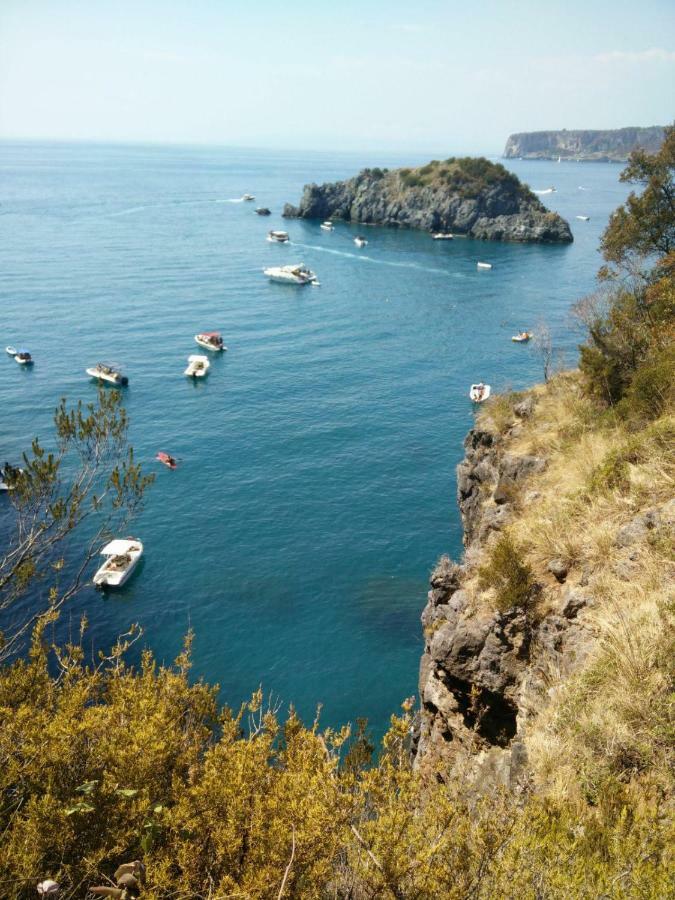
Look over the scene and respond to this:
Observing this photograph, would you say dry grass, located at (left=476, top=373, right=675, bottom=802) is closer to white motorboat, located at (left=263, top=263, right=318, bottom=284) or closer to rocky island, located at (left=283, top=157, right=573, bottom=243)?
white motorboat, located at (left=263, top=263, right=318, bottom=284)

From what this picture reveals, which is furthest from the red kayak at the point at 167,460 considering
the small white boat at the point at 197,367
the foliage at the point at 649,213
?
the foliage at the point at 649,213

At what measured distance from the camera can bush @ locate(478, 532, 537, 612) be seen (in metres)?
16.0

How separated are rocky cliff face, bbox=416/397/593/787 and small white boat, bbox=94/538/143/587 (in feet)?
72.0

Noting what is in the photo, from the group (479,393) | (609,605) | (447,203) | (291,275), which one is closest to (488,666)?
(609,605)

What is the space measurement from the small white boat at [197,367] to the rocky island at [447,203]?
99417mm

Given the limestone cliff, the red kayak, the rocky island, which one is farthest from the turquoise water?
the rocky island

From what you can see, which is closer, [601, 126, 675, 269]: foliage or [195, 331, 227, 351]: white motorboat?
[601, 126, 675, 269]: foliage

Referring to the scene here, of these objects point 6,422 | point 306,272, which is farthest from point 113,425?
point 306,272

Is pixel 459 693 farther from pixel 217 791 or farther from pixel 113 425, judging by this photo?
pixel 113 425

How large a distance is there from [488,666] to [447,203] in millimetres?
146445

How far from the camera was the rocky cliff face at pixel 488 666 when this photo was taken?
45.5ft

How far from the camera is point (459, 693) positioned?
17375 mm

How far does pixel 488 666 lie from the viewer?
1622 centimetres

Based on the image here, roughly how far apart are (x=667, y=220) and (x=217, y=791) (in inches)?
1534
